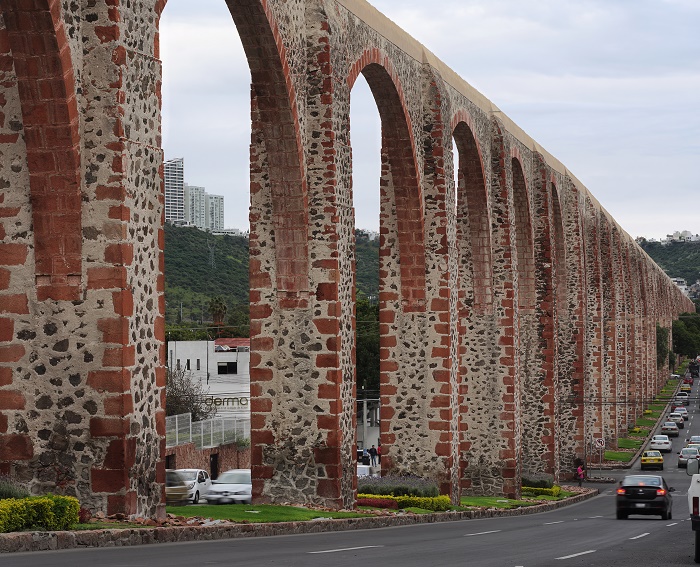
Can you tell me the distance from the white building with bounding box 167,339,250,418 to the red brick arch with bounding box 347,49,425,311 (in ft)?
118

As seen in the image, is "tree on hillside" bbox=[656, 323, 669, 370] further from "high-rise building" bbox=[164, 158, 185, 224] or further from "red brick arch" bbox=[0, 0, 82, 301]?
"red brick arch" bbox=[0, 0, 82, 301]

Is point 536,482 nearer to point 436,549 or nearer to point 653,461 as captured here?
point 653,461

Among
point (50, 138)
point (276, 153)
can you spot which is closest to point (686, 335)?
point (276, 153)

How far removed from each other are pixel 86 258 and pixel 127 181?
37.1 inches

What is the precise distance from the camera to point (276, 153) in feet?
64.0

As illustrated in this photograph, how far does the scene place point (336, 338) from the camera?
19719 mm

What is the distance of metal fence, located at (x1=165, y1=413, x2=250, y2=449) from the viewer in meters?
37.4

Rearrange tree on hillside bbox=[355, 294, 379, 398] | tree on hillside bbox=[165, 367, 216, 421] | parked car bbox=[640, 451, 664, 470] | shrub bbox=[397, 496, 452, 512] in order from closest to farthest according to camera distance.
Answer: shrub bbox=[397, 496, 452, 512] → parked car bbox=[640, 451, 664, 470] → tree on hillside bbox=[165, 367, 216, 421] → tree on hillside bbox=[355, 294, 379, 398]

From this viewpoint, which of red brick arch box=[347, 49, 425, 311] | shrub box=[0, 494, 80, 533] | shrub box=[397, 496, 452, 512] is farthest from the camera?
red brick arch box=[347, 49, 425, 311]

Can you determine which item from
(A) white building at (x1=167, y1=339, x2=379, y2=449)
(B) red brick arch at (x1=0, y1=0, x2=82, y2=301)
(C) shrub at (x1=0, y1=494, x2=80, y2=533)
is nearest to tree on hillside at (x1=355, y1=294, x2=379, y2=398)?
(A) white building at (x1=167, y1=339, x2=379, y2=449)

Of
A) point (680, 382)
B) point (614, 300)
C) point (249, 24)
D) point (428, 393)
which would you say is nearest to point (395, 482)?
point (428, 393)

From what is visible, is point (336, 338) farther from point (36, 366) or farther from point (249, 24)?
point (36, 366)

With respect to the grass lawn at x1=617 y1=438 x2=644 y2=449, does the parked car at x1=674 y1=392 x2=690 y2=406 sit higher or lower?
higher

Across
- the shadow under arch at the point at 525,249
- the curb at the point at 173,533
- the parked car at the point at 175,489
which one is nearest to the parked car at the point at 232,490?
the parked car at the point at 175,489
